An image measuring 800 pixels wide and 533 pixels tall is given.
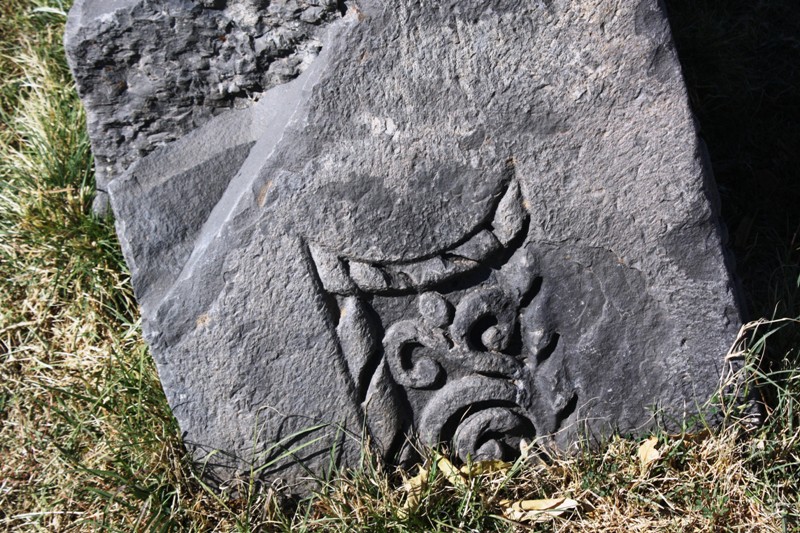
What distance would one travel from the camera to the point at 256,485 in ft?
6.70

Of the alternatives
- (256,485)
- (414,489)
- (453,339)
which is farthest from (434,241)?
(256,485)

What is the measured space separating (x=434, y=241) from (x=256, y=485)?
0.67m

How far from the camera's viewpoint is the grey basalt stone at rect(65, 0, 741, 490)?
1.74m

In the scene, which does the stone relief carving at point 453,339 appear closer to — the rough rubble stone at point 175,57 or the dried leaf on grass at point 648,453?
the dried leaf on grass at point 648,453

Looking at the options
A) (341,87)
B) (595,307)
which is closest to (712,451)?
(595,307)

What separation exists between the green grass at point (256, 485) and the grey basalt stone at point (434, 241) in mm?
96

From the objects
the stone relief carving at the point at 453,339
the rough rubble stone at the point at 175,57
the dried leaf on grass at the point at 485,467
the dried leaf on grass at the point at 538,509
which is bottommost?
the dried leaf on grass at the point at 538,509

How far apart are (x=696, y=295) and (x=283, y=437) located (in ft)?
2.94

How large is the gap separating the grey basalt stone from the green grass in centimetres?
10

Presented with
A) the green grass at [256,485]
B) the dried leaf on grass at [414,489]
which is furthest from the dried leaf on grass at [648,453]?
the dried leaf on grass at [414,489]

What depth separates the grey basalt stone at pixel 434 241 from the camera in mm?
1740

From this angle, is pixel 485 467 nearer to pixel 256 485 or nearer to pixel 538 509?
pixel 538 509

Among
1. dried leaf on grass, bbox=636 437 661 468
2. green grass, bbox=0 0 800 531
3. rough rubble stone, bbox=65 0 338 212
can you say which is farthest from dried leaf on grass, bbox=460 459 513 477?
rough rubble stone, bbox=65 0 338 212

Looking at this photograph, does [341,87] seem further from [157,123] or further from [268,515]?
[268,515]
